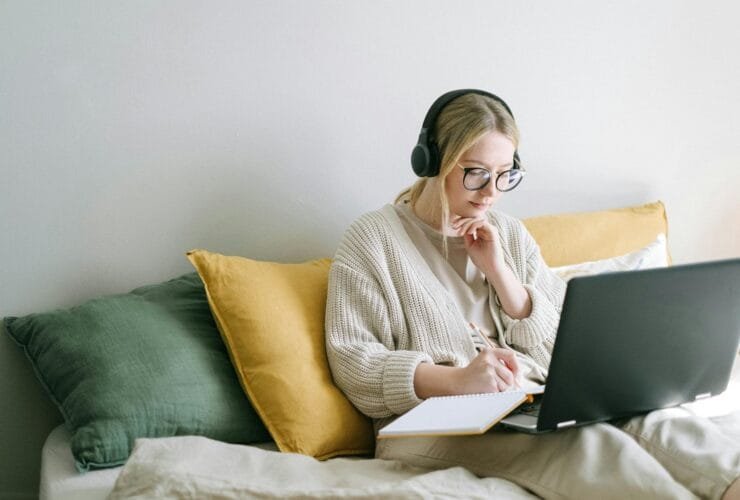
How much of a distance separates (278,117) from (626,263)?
924 millimetres

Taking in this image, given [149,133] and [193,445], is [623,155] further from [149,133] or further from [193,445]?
[193,445]

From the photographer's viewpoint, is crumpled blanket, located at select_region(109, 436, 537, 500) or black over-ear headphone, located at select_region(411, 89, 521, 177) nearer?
crumpled blanket, located at select_region(109, 436, 537, 500)

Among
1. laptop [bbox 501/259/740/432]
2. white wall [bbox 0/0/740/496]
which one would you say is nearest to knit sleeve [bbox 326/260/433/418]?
laptop [bbox 501/259/740/432]

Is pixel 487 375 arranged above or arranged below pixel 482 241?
below

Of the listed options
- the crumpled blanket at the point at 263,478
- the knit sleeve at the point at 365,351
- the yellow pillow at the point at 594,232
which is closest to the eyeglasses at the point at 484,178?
the knit sleeve at the point at 365,351

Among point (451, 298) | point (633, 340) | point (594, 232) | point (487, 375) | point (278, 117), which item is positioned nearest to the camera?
point (633, 340)

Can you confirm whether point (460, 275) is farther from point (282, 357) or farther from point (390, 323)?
point (282, 357)

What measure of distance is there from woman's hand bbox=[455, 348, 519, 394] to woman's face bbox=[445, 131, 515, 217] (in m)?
0.35

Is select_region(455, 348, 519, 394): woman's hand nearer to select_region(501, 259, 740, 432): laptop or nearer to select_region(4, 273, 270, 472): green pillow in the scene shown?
select_region(501, 259, 740, 432): laptop

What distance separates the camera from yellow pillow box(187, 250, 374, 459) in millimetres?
1846

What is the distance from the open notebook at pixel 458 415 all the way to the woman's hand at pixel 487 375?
86 mm

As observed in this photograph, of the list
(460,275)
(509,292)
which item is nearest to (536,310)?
(509,292)

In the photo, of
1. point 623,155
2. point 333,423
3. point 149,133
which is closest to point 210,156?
point 149,133

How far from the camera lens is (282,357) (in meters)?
1.88
